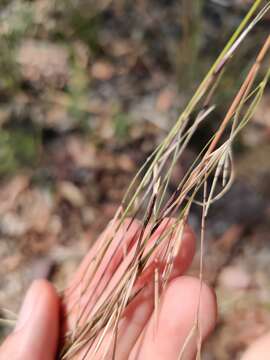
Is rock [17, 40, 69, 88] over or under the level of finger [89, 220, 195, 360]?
over

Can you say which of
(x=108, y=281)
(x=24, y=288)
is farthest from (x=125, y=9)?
(x=108, y=281)

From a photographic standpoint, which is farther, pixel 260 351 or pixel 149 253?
pixel 260 351

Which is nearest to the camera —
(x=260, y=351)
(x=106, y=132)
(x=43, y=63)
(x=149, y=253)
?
(x=149, y=253)

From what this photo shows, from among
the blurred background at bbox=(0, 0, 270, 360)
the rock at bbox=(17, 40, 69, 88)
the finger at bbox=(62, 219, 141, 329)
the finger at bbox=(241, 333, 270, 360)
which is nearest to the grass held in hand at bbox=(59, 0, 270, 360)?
the finger at bbox=(62, 219, 141, 329)

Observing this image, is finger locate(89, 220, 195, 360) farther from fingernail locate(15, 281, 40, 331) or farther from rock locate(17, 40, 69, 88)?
rock locate(17, 40, 69, 88)

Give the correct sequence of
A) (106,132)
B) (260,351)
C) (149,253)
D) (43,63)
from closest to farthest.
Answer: (149,253), (260,351), (106,132), (43,63)

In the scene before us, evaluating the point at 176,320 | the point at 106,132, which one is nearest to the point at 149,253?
the point at 176,320

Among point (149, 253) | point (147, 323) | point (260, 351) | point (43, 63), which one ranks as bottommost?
point (260, 351)

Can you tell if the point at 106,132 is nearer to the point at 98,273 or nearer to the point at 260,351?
the point at 98,273
